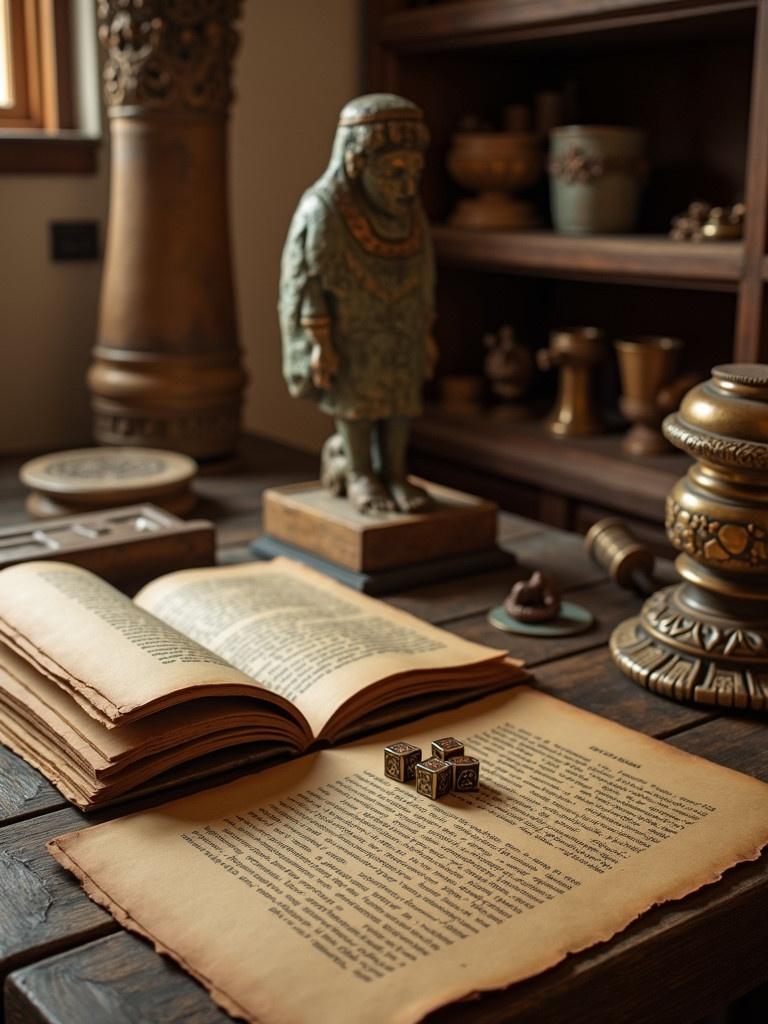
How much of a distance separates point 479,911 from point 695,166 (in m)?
1.97

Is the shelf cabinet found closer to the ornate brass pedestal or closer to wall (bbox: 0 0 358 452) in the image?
wall (bbox: 0 0 358 452)

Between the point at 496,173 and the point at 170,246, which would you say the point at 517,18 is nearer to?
the point at 496,173

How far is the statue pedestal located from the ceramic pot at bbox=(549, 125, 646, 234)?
2.99ft

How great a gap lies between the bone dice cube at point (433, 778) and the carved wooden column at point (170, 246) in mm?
1143

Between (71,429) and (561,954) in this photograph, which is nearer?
(561,954)

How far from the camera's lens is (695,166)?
240 cm

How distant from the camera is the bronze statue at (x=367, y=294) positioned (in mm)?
1317

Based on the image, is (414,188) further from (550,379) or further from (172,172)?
(550,379)

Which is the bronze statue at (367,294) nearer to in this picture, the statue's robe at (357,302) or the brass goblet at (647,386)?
the statue's robe at (357,302)

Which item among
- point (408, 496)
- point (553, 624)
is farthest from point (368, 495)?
point (553, 624)

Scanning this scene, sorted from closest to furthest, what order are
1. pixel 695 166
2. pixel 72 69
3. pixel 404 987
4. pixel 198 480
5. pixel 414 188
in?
pixel 404 987
pixel 414 188
pixel 198 480
pixel 72 69
pixel 695 166

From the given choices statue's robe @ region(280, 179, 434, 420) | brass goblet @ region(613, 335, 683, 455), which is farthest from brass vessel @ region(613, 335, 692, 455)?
statue's robe @ region(280, 179, 434, 420)

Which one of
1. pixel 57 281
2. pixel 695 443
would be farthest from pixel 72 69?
pixel 695 443

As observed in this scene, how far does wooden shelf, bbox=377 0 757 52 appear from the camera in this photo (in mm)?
1898
